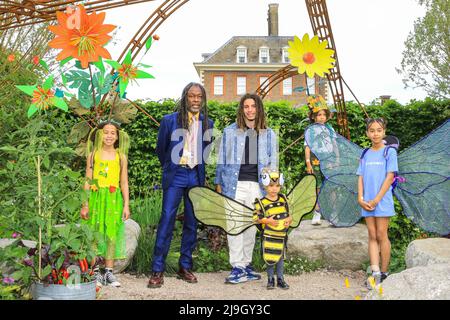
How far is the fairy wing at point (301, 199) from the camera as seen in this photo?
4.25 m

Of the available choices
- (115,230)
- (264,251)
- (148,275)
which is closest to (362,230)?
(264,251)

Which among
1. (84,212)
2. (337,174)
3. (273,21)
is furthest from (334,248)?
(273,21)

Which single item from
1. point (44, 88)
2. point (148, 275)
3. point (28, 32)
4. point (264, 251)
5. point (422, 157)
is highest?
point (28, 32)

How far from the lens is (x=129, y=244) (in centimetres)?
471

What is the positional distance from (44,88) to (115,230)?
4.65ft

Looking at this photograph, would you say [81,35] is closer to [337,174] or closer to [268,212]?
[268,212]

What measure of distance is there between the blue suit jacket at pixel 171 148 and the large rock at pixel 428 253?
1.93 metres

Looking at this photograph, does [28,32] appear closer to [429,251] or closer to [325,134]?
[325,134]

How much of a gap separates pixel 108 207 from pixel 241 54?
24.7 meters

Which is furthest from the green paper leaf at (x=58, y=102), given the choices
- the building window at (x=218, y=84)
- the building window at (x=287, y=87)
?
the building window at (x=287, y=87)

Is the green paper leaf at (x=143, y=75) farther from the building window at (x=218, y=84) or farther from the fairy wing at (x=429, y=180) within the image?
the building window at (x=218, y=84)

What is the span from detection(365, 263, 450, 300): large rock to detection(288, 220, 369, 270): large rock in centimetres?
181

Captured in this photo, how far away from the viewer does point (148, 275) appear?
4652mm

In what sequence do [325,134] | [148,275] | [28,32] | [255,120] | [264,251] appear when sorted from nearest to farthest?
[264,251]
[255,120]
[148,275]
[325,134]
[28,32]
